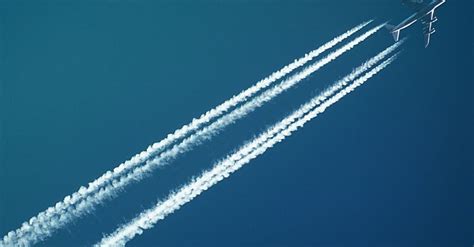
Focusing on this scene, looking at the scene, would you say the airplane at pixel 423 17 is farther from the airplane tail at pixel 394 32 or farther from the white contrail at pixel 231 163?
the white contrail at pixel 231 163

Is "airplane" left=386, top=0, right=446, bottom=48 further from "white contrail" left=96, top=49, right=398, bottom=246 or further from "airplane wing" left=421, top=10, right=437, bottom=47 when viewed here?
"white contrail" left=96, top=49, right=398, bottom=246

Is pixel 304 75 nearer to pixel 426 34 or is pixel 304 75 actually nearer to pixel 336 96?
pixel 336 96

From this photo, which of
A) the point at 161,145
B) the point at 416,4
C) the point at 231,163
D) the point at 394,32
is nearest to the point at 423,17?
the point at 416,4

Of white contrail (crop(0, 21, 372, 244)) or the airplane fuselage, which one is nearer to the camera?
white contrail (crop(0, 21, 372, 244))

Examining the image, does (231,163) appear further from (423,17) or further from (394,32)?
(423,17)

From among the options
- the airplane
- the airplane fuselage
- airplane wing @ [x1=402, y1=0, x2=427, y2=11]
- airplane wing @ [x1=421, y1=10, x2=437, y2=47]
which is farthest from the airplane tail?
airplane wing @ [x1=421, y1=10, x2=437, y2=47]

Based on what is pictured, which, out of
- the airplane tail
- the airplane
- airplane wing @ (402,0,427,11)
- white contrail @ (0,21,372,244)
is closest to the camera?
white contrail @ (0,21,372,244)
